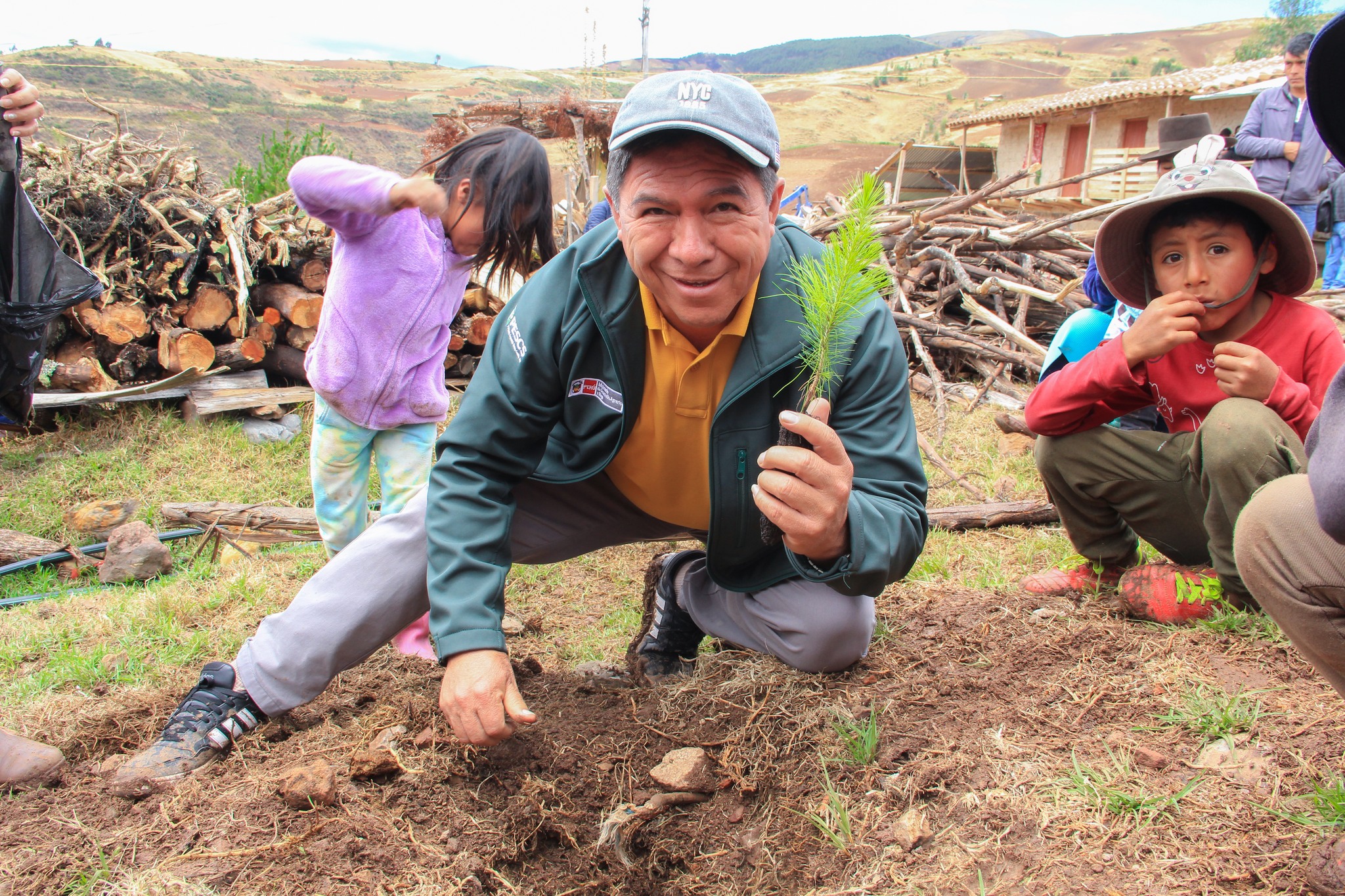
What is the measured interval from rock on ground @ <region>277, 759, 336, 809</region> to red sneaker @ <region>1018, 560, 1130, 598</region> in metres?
2.13

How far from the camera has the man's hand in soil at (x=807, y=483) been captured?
4.67ft

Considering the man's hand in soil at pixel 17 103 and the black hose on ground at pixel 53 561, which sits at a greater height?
the man's hand in soil at pixel 17 103

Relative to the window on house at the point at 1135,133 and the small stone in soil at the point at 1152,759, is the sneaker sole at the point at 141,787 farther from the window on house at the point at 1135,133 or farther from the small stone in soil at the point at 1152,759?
the window on house at the point at 1135,133

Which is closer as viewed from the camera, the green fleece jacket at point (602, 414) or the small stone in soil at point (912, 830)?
the small stone in soil at point (912, 830)

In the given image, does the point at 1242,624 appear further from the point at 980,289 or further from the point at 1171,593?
the point at 980,289

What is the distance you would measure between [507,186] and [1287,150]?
6.97m

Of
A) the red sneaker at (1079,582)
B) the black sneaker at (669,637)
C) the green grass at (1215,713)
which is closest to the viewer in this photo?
the green grass at (1215,713)

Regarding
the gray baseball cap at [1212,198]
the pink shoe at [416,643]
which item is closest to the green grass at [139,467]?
the pink shoe at [416,643]

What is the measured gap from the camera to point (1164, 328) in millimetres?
2129

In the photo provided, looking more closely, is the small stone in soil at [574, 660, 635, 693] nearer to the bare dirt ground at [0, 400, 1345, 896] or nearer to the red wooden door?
the bare dirt ground at [0, 400, 1345, 896]

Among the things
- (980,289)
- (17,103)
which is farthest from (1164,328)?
(980,289)

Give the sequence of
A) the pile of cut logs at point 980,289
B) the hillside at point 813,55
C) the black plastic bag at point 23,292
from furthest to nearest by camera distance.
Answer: the hillside at point 813,55 → the pile of cut logs at point 980,289 → the black plastic bag at point 23,292

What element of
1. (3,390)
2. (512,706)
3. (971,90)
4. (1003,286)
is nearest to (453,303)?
(3,390)

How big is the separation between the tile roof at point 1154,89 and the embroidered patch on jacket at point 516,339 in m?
22.4
